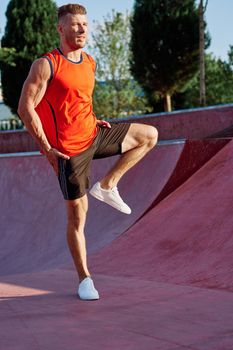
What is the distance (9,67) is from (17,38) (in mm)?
1926

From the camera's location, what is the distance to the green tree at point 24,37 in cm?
3672

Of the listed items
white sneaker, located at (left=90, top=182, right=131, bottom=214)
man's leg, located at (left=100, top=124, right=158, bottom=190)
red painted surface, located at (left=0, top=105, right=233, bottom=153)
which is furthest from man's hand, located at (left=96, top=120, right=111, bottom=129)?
red painted surface, located at (left=0, top=105, right=233, bottom=153)

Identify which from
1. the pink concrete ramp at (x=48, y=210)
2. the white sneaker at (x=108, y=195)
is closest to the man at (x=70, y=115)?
the white sneaker at (x=108, y=195)

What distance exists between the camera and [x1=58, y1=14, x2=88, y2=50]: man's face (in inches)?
187

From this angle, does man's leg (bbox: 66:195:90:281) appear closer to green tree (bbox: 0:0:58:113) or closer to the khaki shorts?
the khaki shorts

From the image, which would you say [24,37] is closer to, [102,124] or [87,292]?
[102,124]

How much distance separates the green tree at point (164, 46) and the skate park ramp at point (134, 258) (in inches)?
968

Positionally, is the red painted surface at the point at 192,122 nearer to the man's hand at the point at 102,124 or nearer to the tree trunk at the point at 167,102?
the man's hand at the point at 102,124

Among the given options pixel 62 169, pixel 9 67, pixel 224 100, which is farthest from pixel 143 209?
pixel 224 100

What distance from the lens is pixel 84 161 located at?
4.94m

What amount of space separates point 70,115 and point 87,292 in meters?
1.26

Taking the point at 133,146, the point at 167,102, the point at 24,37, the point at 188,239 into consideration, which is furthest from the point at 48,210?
the point at 24,37

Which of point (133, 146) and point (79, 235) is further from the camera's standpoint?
point (133, 146)

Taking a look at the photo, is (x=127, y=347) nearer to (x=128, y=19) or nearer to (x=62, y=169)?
(x=62, y=169)
